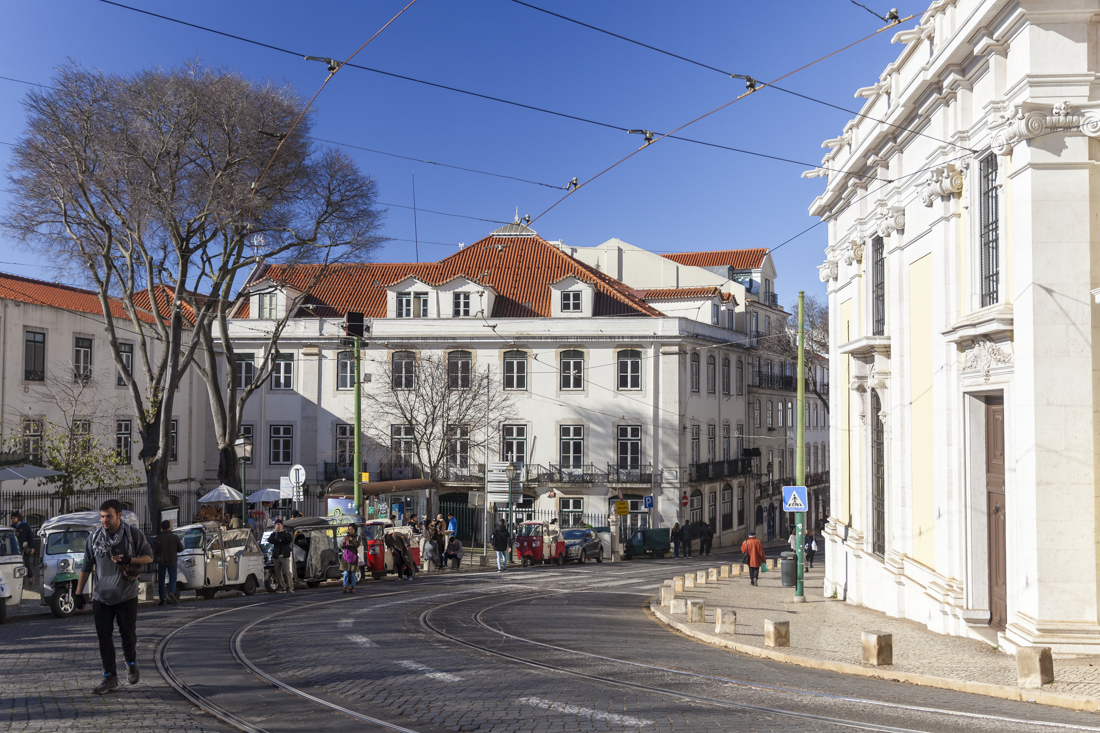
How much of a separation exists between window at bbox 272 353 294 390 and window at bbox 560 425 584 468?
43.3ft

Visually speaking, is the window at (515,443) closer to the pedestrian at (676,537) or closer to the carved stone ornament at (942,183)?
the pedestrian at (676,537)

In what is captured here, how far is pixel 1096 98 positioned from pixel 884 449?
893 cm

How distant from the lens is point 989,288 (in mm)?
14336

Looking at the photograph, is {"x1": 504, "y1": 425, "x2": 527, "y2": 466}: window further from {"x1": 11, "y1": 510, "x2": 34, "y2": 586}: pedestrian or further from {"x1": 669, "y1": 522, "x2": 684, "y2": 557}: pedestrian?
{"x1": 11, "y1": 510, "x2": 34, "y2": 586}: pedestrian

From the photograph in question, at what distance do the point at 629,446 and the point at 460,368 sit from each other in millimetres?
8522

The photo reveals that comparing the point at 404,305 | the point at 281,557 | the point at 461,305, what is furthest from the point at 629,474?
the point at 281,557

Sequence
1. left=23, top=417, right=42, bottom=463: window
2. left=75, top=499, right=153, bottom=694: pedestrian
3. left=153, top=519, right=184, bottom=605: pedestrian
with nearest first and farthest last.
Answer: left=75, top=499, right=153, bottom=694: pedestrian, left=153, top=519, right=184, bottom=605: pedestrian, left=23, top=417, right=42, bottom=463: window

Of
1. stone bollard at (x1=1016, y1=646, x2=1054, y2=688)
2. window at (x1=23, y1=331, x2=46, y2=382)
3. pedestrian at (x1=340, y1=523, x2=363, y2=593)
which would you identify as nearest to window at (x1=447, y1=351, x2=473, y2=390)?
window at (x1=23, y1=331, x2=46, y2=382)

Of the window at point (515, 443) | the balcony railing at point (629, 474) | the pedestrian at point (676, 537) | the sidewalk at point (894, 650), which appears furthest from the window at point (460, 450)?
the sidewalk at point (894, 650)

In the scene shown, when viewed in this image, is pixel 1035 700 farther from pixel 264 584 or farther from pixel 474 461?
pixel 474 461

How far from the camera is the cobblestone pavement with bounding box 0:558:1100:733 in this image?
838 centimetres

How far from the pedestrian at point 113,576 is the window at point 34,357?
98.2 feet

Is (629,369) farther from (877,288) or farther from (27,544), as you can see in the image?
(27,544)

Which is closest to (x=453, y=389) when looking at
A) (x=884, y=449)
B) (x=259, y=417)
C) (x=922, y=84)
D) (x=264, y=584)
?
(x=259, y=417)
